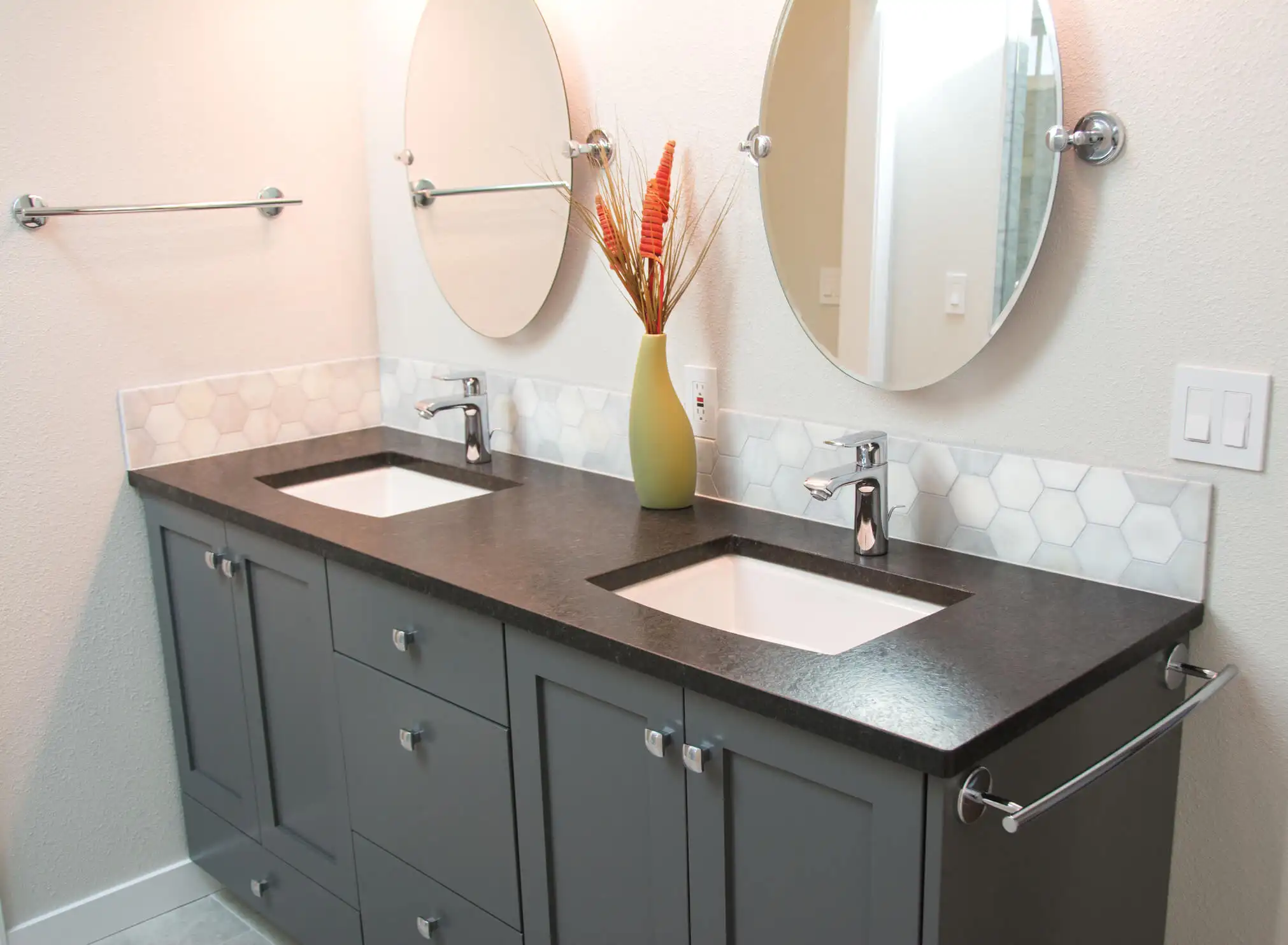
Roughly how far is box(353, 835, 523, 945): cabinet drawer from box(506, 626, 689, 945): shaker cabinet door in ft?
0.37

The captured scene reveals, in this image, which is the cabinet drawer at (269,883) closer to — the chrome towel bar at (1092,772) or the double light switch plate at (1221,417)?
the chrome towel bar at (1092,772)

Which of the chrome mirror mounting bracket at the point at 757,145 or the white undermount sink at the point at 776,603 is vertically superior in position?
the chrome mirror mounting bracket at the point at 757,145

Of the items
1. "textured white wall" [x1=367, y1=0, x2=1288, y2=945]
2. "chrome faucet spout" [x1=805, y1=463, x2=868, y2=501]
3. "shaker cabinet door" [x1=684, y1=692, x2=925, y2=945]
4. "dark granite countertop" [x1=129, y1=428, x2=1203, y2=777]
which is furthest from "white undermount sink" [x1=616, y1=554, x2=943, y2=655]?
"shaker cabinet door" [x1=684, y1=692, x2=925, y2=945]

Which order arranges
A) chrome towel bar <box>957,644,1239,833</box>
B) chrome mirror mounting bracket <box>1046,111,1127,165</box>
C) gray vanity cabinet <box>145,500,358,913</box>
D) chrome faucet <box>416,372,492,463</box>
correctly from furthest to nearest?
chrome faucet <box>416,372,492,463</box> → gray vanity cabinet <box>145,500,358,913</box> → chrome mirror mounting bracket <box>1046,111,1127,165</box> → chrome towel bar <box>957,644,1239,833</box>

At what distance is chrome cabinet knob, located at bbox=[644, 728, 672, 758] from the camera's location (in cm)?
136

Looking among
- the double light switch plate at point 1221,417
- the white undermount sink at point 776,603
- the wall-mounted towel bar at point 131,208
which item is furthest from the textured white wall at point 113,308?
the double light switch plate at point 1221,417

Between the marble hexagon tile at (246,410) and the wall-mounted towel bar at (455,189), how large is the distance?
423 mm

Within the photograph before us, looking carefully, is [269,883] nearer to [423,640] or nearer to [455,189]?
[423,640]

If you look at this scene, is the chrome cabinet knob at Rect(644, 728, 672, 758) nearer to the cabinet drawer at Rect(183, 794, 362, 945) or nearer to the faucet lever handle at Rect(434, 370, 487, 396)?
the cabinet drawer at Rect(183, 794, 362, 945)

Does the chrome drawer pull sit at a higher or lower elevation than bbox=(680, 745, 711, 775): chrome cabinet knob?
lower

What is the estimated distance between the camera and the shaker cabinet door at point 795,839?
3.81 ft

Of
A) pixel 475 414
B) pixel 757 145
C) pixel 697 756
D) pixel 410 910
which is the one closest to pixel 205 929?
pixel 410 910

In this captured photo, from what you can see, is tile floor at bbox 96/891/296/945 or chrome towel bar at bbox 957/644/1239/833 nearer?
chrome towel bar at bbox 957/644/1239/833

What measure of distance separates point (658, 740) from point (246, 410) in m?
1.49
